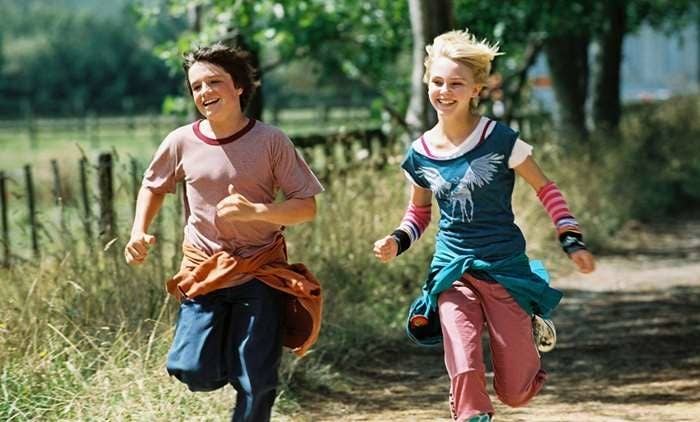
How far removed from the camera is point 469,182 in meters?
5.98

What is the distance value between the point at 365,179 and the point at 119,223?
228 cm

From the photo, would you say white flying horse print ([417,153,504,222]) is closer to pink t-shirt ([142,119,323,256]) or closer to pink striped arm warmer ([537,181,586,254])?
pink striped arm warmer ([537,181,586,254])

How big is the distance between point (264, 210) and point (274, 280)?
1.16 feet

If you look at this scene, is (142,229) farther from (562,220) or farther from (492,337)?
(562,220)

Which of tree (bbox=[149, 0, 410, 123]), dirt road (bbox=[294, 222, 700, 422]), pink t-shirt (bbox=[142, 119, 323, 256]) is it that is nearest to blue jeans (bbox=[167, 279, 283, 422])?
pink t-shirt (bbox=[142, 119, 323, 256])

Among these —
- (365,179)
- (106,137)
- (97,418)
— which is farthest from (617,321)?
(106,137)

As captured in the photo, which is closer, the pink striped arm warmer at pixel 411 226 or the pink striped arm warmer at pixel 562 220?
the pink striped arm warmer at pixel 562 220

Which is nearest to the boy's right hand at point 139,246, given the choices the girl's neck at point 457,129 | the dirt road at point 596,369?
the girl's neck at point 457,129

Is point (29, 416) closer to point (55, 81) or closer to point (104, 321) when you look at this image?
point (104, 321)

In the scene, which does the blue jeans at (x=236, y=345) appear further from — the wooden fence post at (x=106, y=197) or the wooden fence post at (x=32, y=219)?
the wooden fence post at (x=32, y=219)

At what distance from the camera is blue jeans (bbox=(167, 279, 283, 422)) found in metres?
5.65

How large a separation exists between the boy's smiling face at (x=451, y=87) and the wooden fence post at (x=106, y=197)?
2.89 meters

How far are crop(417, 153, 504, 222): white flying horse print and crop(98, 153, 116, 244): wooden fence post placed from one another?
2867mm

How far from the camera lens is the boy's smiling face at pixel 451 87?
602 cm
